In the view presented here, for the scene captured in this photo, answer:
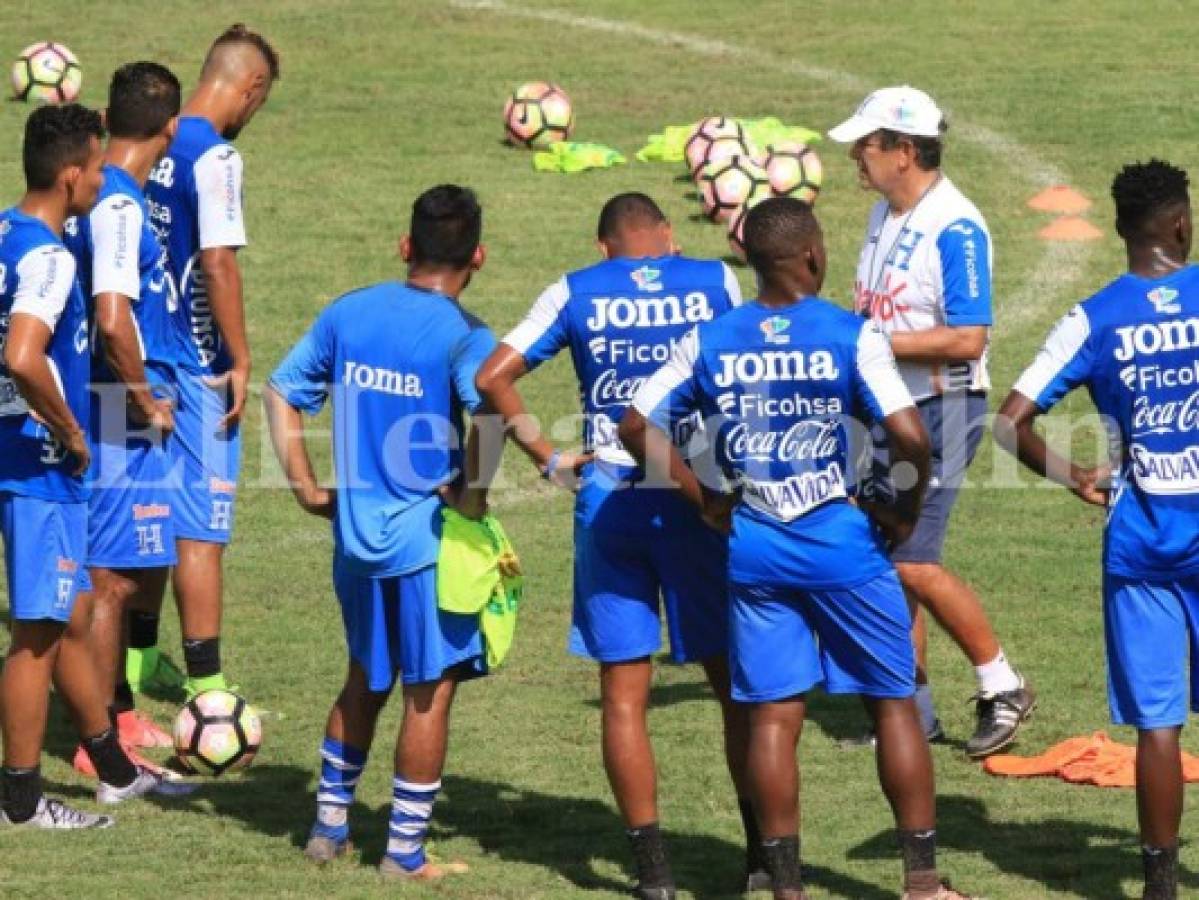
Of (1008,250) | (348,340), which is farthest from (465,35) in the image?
(348,340)

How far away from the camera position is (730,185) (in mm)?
19219

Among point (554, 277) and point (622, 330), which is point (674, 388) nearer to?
point (622, 330)

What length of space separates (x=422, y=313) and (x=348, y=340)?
11.2 inches

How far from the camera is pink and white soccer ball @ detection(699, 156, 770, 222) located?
19219mm

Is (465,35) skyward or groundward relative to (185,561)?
skyward

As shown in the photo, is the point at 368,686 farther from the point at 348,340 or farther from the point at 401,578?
the point at 348,340

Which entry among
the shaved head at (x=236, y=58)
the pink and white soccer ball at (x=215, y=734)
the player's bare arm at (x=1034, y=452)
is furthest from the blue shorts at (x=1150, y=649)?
the shaved head at (x=236, y=58)

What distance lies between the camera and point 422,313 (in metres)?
8.75

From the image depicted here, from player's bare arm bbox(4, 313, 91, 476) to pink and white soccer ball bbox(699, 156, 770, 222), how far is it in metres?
10.7

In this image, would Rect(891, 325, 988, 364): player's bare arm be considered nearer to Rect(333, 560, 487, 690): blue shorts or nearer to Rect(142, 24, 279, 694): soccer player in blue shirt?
Rect(333, 560, 487, 690): blue shorts

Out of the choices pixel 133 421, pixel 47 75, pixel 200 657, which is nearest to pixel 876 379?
pixel 133 421

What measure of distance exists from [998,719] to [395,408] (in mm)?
3115

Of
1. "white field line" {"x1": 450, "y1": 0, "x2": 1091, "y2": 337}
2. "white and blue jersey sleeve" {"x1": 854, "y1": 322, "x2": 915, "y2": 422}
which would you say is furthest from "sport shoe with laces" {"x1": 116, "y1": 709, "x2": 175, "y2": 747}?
"white field line" {"x1": 450, "y1": 0, "x2": 1091, "y2": 337}

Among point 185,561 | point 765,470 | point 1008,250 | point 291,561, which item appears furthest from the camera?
point 1008,250
